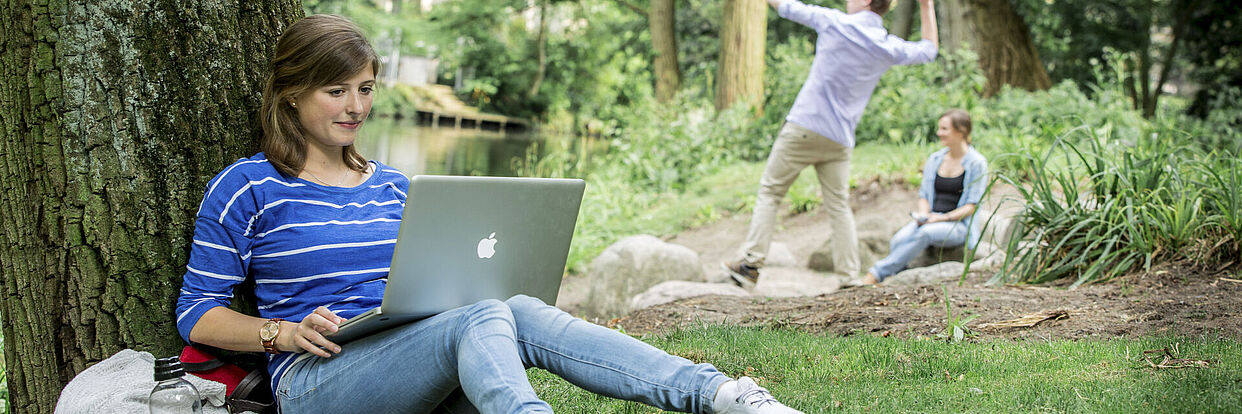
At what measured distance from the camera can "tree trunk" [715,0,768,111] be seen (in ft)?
42.2

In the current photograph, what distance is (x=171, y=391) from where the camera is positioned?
2.25m

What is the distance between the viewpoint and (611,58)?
1313 inches

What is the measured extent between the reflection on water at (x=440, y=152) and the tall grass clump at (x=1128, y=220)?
284 inches

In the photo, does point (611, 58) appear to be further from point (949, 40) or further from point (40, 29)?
Answer: point (40, 29)

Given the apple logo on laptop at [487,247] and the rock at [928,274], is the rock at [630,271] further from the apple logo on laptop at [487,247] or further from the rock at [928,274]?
the apple logo on laptop at [487,247]

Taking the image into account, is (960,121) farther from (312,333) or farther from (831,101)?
Result: (312,333)

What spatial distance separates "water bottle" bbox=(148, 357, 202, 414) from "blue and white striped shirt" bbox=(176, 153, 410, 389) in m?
0.14

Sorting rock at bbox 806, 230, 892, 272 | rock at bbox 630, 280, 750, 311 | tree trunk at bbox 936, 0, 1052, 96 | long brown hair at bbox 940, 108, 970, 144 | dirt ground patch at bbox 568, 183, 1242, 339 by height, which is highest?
tree trunk at bbox 936, 0, 1052, 96

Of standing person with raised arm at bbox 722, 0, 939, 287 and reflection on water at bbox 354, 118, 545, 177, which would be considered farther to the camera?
reflection on water at bbox 354, 118, 545, 177

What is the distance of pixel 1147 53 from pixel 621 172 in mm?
12357

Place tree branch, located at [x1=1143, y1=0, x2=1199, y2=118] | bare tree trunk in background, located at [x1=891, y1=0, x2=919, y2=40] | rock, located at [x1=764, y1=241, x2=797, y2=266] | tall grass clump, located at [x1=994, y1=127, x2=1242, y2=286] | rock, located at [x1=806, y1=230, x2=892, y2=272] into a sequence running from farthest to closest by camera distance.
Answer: tree branch, located at [x1=1143, y1=0, x2=1199, y2=118] → bare tree trunk in background, located at [x1=891, y1=0, x2=919, y2=40] → rock, located at [x1=764, y1=241, x2=797, y2=266] → rock, located at [x1=806, y1=230, x2=892, y2=272] → tall grass clump, located at [x1=994, y1=127, x2=1242, y2=286]

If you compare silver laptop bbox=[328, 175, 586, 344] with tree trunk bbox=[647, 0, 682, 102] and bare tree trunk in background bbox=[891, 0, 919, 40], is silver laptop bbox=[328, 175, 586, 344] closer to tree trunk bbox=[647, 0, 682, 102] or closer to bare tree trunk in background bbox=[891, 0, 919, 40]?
tree trunk bbox=[647, 0, 682, 102]

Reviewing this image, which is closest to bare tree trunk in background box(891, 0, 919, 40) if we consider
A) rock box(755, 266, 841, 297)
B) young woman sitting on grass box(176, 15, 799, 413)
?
rock box(755, 266, 841, 297)

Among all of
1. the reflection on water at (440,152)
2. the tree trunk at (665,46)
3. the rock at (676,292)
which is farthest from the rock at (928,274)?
the tree trunk at (665,46)
